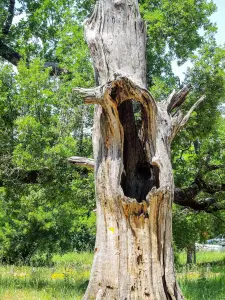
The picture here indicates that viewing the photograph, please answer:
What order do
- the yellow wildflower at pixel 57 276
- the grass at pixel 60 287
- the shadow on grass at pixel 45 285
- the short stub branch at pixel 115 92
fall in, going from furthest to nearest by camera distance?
the yellow wildflower at pixel 57 276 → the shadow on grass at pixel 45 285 → the grass at pixel 60 287 → the short stub branch at pixel 115 92

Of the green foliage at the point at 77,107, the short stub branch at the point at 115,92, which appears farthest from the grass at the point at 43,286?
the short stub branch at the point at 115,92

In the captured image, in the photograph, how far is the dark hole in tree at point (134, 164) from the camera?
17.5 ft

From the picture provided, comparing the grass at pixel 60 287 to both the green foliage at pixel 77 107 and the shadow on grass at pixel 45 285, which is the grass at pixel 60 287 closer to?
the shadow on grass at pixel 45 285

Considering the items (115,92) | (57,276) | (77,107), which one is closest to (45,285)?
(57,276)

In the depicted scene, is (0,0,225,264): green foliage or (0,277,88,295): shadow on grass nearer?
(0,277,88,295): shadow on grass

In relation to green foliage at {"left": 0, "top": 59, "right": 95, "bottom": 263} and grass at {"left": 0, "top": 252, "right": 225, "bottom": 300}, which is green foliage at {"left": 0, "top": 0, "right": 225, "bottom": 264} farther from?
grass at {"left": 0, "top": 252, "right": 225, "bottom": 300}

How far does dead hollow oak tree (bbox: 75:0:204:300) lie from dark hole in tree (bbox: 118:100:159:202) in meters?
0.01

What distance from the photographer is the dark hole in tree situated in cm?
535

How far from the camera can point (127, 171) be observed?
18.1ft

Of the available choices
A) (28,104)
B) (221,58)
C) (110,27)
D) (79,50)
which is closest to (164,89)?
(221,58)

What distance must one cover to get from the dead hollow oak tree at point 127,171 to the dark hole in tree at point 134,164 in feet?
0.04

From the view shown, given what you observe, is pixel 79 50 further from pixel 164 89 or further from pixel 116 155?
pixel 116 155

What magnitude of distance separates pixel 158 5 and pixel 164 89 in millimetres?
2797

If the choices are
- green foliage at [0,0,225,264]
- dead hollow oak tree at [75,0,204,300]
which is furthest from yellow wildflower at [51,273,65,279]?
dead hollow oak tree at [75,0,204,300]
